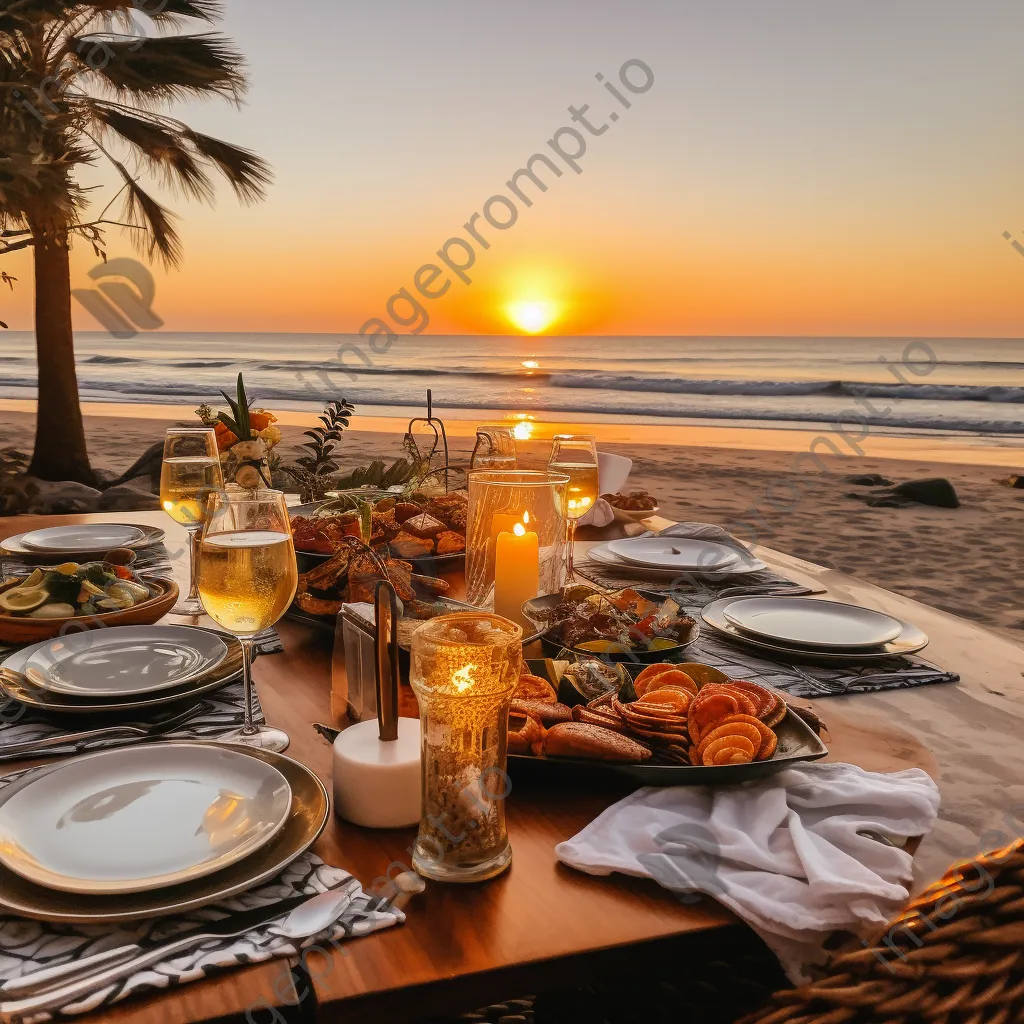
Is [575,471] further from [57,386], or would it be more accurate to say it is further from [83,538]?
[57,386]

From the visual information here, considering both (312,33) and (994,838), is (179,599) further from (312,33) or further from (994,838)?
(312,33)

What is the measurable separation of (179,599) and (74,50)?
8.45 m

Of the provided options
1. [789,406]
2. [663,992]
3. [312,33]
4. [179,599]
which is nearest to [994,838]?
[663,992]

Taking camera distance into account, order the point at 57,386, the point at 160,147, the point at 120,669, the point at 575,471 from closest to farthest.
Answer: the point at 120,669
the point at 575,471
the point at 57,386
the point at 160,147

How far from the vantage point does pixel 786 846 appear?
78cm

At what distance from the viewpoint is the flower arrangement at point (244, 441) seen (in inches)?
76.5

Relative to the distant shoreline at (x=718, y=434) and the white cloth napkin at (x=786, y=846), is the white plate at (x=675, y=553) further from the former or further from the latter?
the distant shoreline at (x=718, y=434)

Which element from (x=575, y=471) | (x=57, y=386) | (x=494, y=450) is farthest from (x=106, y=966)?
(x=57, y=386)

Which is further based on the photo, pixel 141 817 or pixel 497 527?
pixel 497 527

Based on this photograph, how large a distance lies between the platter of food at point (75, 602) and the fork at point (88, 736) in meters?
0.35

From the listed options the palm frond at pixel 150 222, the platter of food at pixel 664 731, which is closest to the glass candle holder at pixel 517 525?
the platter of food at pixel 664 731

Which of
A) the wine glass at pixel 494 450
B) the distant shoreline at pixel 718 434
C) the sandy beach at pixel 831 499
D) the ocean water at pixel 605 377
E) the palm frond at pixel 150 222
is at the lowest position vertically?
the sandy beach at pixel 831 499

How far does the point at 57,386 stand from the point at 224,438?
7401mm

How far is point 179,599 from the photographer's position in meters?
1.69
